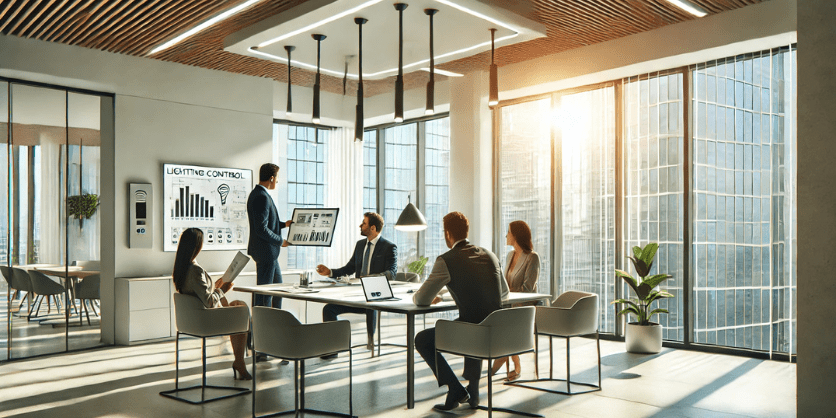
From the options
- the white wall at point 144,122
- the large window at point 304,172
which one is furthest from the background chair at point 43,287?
the large window at point 304,172

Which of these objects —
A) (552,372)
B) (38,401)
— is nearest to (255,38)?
(38,401)

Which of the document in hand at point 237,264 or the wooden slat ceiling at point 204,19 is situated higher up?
the wooden slat ceiling at point 204,19

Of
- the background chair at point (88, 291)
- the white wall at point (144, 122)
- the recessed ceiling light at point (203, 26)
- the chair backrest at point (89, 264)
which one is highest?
the recessed ceiling light at point (203, 26)

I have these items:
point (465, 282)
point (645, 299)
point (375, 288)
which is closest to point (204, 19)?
point (375, 288)

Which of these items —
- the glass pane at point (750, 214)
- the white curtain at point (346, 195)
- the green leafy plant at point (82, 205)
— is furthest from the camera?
the white curtain at point (346, 195)

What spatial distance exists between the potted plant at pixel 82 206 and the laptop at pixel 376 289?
4109 mm

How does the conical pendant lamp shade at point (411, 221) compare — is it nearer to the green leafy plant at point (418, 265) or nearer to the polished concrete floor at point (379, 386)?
the polished concrete floor at point (379, 386)

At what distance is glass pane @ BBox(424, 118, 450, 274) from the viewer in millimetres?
9484

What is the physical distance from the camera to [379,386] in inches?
206

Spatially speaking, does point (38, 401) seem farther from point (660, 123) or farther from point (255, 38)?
point (660, 123)

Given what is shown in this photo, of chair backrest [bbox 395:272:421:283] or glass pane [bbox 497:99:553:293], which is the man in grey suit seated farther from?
glass pane [bbox 497:99:553:293]

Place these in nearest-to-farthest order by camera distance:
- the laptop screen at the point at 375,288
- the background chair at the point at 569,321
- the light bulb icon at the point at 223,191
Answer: the laptop screen at the point at 375,288 → the background chair at the point at 569,321 → the light bulb icon at the point at 223,191

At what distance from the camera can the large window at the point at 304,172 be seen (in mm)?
10023

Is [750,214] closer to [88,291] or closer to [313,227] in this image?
[313,227]
